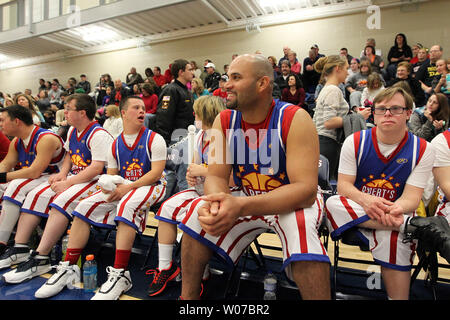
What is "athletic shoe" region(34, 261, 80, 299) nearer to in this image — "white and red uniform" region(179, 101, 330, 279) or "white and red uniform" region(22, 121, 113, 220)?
"white and red uniform" region(22, 121, 113, 220)

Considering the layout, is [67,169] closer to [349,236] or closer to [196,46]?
[349,236]

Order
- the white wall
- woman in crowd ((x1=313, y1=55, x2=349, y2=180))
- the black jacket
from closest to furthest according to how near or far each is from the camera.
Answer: woman in crowd ((x1=313, y1=55, x2=349, y2=180)) < the black jacket < the white wall

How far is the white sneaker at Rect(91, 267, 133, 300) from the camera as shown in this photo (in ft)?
6.49

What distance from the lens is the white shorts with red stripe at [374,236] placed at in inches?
59.3

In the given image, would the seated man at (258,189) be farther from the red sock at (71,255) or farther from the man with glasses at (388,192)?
the red sock at (71,255)

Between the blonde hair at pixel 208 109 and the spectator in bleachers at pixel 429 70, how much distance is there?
451cm

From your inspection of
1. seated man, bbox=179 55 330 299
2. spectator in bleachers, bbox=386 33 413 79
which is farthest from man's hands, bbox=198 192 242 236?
spectator in bleachers, bbox=386 33 413 79

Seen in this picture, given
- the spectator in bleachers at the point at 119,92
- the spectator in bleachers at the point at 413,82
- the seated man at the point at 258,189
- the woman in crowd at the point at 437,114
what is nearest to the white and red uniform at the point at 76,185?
the seated man at the point at 258,189

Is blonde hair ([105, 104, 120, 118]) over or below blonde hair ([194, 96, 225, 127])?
over

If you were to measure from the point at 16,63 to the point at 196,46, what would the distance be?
10.8 m

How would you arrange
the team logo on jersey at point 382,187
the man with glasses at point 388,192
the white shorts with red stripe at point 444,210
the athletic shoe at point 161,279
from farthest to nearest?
the athletic shoe at point 161,279
the white shorts with red stripe at point 444,210
the team logo on jersey at point 382,187
the man with glasses at point 388,192

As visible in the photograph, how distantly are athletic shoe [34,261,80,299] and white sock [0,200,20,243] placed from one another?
944 millimetres

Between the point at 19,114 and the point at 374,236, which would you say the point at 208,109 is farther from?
the point at 19,114

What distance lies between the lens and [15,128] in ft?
9.74
